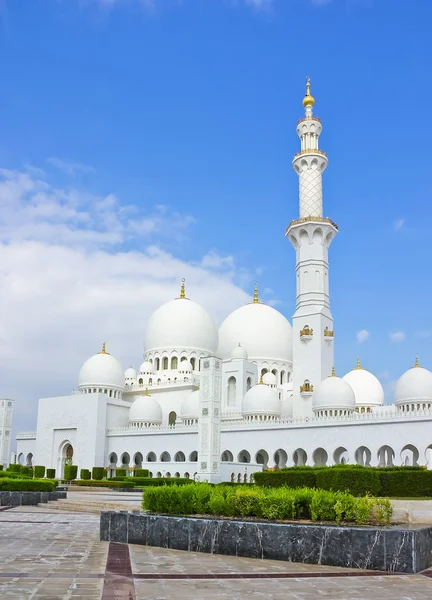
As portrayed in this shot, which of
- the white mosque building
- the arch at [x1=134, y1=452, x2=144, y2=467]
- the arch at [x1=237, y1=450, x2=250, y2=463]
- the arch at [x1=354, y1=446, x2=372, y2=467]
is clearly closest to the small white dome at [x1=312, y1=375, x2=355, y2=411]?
the white mosque building

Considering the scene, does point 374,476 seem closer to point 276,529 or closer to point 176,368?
point 276,529

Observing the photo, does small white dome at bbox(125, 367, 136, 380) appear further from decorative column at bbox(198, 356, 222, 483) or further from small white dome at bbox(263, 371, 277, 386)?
decorative column at bbox(198, 356, 222, 483)

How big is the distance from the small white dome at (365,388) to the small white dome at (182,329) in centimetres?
1092

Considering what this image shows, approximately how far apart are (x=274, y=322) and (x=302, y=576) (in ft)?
139

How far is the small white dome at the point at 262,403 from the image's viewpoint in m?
39.4

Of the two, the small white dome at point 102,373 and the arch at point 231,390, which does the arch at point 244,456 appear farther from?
the small white dome at point 102,373

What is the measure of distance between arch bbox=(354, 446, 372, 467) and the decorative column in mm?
7381

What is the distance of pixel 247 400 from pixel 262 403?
1109 mm

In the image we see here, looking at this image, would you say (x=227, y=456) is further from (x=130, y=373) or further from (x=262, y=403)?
(x=130, y=373)

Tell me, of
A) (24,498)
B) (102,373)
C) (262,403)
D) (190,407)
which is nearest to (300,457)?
(262,403)

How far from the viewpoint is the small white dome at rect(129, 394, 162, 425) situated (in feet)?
148

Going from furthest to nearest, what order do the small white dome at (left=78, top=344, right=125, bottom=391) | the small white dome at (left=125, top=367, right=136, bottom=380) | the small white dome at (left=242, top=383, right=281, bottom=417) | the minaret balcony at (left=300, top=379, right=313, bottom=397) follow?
the small white dome at (left=125, top=367, right=136, bottom=380) → the small white dome at (left=78, top=344, right=125, bottom=391) → the small white dome at (left=242, top=383, right=281, bottom=417) → the minaret balcony at (left=300, top=379, right=313, bottom=397)

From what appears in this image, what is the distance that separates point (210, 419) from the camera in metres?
34.9

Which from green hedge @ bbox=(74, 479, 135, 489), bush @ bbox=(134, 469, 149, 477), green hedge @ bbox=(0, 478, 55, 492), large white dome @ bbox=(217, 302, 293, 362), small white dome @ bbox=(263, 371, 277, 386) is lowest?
green hedge @ bbox=(74, 479, 135, 489)
